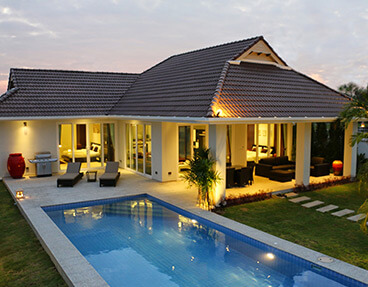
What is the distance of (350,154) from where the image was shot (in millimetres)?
17438

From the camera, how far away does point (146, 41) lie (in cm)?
3247

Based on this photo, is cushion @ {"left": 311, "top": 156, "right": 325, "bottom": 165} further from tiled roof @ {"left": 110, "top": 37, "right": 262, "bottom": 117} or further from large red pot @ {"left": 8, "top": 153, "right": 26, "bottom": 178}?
large red pot @ {"left": 8, "top": 153, "right": 26, "bottom": 178}

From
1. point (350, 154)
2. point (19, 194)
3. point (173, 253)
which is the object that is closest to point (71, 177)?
point (19, 194)

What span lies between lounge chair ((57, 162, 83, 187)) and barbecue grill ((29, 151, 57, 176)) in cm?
160

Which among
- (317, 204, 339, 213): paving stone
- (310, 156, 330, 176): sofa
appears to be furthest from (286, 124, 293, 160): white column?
(317, 204, 339, 213): paving stone

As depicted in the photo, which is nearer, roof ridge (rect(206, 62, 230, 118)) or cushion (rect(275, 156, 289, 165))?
roof ridge (rect(206, 62, 230, 118))

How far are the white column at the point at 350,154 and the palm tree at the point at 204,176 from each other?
8864 mm

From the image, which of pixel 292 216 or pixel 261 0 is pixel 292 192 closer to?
pixel 292 216

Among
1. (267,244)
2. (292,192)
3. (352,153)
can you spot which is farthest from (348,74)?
(267,244)

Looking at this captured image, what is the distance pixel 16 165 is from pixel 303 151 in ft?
45.8

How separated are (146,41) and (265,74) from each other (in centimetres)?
1870

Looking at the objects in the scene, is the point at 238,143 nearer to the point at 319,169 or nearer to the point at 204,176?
the point at 319,169

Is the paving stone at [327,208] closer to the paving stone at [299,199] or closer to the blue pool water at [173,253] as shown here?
the paving stone at [299,199]

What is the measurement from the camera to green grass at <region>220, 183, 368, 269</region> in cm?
891
